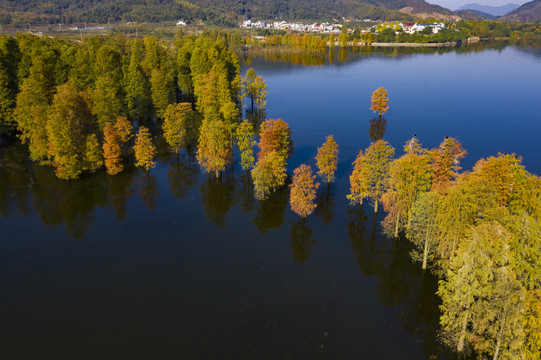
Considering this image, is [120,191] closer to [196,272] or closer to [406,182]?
[196,272]

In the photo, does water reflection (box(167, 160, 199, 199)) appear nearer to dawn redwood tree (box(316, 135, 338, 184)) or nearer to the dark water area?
the dark water area

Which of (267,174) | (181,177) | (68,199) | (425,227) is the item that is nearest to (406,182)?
(425,227)

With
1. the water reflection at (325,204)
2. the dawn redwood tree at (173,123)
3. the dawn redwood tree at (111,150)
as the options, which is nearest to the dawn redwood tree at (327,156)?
the water reflection at (325,204)

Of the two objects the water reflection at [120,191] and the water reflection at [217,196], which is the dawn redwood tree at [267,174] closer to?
the water reflection at [217,196]

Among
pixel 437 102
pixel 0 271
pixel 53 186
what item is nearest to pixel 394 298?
pixel 0 271

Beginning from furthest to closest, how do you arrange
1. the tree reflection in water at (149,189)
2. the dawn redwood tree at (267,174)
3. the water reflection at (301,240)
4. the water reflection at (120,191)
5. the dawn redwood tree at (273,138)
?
the dawn redwood tree at (273,138) → the tree reflection in water at (149,189) → the dawn redwood tree at (267,174) → the water reflection at (120,191) → the water reflection at (301,240)
